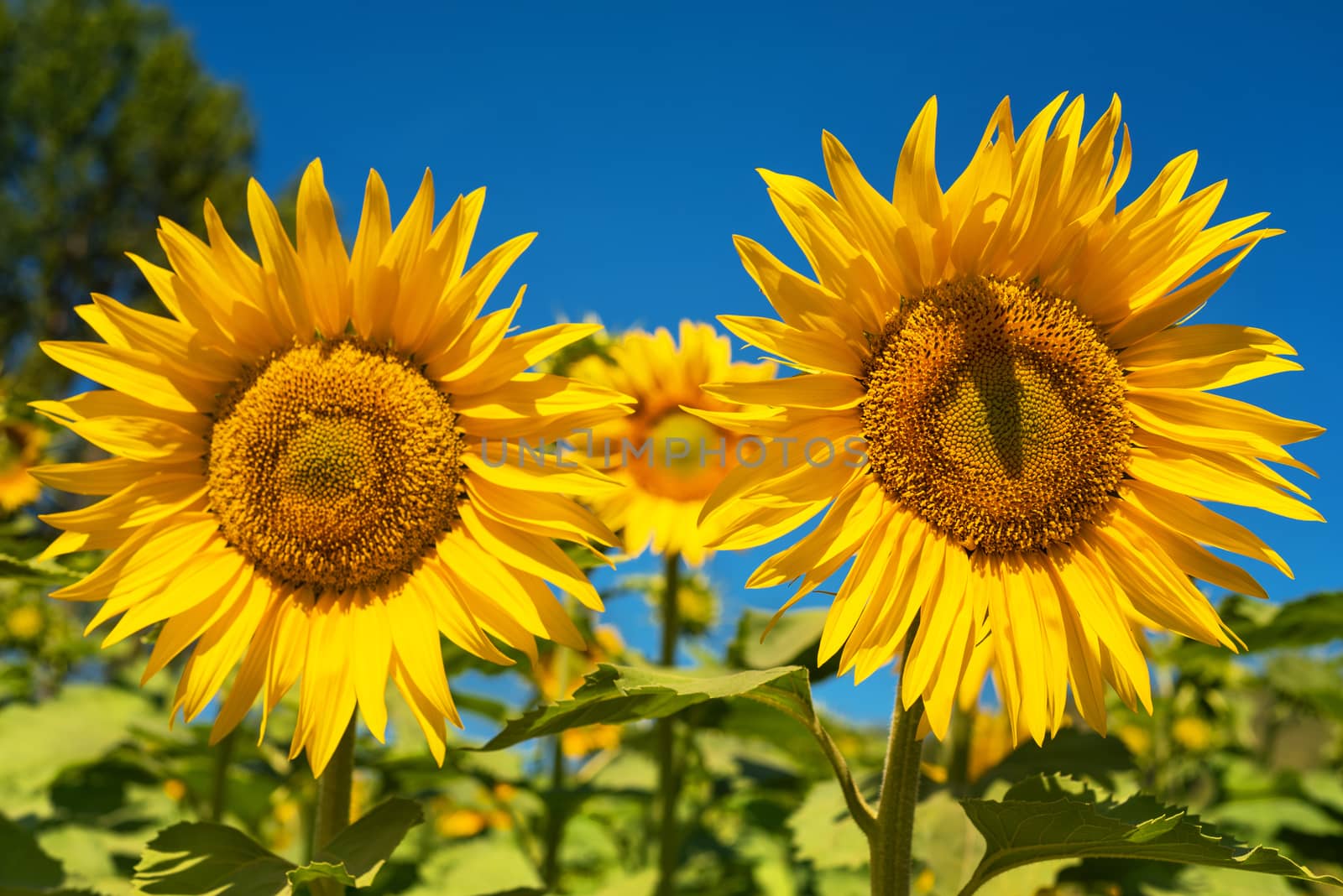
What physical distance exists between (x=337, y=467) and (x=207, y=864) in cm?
71

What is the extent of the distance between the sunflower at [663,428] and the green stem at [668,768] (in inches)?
5.5

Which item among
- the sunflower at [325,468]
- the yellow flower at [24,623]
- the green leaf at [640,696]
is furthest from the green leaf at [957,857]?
the yellow flower at [24,623]

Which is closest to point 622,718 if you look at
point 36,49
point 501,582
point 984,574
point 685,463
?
point 501,582

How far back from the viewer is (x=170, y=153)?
25703 millimetres

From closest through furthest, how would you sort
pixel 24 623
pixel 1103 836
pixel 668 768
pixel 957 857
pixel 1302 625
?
1. pixel 1103 836
2. pixel 957 857
3. pixel 1302 625
4. pixel 668 768
5. pixel 24 623

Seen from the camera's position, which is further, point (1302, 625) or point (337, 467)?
point (1302, 625)

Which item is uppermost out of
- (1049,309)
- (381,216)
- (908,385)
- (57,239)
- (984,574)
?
(57,239)

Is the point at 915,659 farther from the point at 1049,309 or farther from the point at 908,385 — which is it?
the point at 1049,309

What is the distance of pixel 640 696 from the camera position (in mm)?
1763

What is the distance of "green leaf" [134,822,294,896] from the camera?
183 cm

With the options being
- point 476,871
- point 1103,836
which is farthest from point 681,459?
point 1103,836

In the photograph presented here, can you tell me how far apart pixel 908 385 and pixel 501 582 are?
0.77 metres

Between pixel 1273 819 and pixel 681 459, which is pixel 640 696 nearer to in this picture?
pixel 681 459

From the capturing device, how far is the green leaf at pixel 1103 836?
1.50 metres
